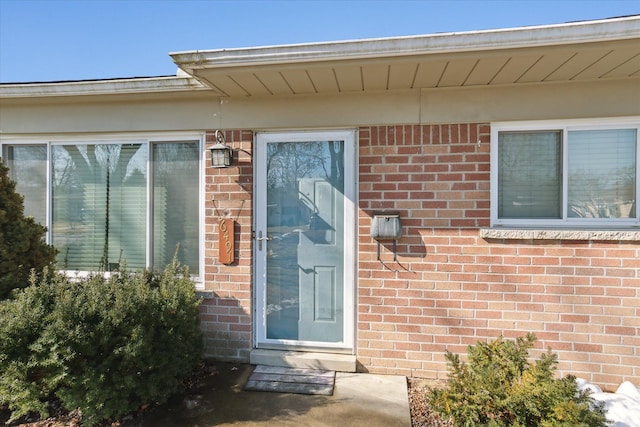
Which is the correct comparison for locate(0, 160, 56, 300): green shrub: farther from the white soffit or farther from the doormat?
the doormat

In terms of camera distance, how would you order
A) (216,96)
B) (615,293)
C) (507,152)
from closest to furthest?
1. (615,293)
2. (507,152)
3. (216,96)

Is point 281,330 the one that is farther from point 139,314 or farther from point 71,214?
point 71,214

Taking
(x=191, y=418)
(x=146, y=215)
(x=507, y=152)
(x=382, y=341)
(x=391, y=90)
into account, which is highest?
(x=391, y=90)

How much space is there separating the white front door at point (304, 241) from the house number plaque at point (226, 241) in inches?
9.9

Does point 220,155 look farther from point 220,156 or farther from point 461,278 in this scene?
point 461,278

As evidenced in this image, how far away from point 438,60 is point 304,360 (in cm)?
286

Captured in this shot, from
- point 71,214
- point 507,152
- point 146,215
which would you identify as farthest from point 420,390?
point 71,214

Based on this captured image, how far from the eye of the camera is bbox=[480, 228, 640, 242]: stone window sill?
110 inches

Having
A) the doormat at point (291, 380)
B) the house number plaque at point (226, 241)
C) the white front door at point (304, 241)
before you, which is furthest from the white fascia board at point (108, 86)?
the doormat at point (291, 380)

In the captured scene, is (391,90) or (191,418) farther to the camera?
(391,90)

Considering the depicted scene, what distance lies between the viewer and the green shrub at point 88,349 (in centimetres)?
222

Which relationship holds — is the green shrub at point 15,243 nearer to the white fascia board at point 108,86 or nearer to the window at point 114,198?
the window at point 114,198

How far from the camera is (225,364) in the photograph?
3332 mm

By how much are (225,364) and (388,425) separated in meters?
1.73
